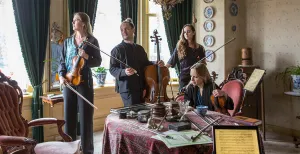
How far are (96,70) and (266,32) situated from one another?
2569mm

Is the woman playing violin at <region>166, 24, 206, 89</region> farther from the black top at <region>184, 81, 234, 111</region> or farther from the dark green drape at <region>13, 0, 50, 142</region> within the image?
the dark green drape at <region>13, 0, 50, 142</region>

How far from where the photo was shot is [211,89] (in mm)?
2807

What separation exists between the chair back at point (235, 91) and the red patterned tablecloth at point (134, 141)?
30.8 inches

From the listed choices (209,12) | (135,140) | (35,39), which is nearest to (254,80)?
(209,12)

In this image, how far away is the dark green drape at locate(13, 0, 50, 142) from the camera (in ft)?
12.8

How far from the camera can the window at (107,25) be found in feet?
16.1

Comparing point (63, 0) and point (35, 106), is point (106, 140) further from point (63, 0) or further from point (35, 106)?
point (63, 0)


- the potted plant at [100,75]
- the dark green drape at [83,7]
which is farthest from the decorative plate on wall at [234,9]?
the potted plant at [100,75]

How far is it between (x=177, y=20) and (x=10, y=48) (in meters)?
2.60

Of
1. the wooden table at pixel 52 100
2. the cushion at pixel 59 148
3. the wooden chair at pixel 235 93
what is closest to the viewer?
the cushion at pixel 59 148

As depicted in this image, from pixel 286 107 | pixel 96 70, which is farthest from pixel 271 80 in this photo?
pixel 96 70

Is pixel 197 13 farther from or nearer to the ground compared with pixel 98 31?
farther from the ground

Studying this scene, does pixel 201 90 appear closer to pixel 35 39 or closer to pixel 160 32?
pixel 35 39

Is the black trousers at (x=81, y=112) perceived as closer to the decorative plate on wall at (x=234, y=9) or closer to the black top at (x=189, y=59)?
the black top at (x=189, y=59)
